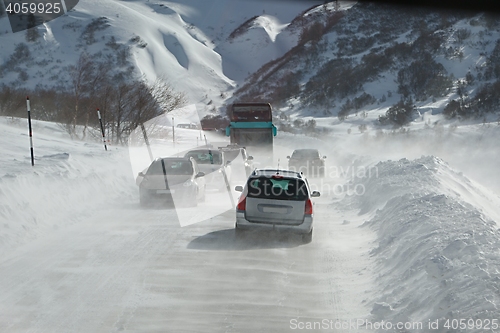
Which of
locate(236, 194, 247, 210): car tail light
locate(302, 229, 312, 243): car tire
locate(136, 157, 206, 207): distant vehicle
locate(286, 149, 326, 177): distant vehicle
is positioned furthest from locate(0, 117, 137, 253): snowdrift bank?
locate(286, 149, 326, 177): distant vehicle

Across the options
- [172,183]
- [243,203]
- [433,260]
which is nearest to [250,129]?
[172,183]

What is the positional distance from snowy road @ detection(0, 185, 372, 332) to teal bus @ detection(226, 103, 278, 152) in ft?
63.8

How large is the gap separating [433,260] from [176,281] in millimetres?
3696

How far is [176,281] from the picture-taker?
7.78 m

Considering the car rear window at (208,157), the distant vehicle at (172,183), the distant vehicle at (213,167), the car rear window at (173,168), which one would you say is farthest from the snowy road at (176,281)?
the car rear window at (208,157)

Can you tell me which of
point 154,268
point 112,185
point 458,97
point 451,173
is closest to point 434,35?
point 458,97

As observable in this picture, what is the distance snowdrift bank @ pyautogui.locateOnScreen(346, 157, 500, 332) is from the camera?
18.6 ft

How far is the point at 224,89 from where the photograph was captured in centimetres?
16412

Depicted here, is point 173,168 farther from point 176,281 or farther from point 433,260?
point 433,260

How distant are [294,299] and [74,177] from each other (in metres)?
10.7

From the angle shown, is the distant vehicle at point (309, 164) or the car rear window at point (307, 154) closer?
the distant vehicle at point (309, 164)

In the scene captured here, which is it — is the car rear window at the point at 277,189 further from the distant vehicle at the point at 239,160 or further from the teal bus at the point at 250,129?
the teal bus at the point at 250,129

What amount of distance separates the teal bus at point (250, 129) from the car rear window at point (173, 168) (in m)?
15.0

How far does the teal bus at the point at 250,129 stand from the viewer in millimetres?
31141
